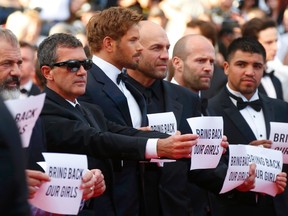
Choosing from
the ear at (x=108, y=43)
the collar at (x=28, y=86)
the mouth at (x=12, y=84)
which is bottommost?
the collar at (x=28, y=86)

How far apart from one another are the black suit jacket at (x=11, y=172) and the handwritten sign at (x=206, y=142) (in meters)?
3.73

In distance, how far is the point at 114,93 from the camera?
27.8 feet

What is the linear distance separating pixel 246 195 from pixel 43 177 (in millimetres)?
3680

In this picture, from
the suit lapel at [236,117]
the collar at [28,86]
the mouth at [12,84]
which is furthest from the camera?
the collar at [28,86]

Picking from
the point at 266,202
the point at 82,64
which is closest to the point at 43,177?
the point at 82,64

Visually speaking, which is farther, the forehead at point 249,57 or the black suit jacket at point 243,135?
the forehead at point 249,57

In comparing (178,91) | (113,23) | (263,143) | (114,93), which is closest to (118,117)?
(114,93)

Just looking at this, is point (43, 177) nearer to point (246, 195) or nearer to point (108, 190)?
point (108, 190)

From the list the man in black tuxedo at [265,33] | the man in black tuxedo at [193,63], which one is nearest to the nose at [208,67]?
the man in black tuxedo at [193,63]

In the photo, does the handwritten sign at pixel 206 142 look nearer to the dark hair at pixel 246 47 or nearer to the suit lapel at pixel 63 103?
the suit lapel at pixel 63 103

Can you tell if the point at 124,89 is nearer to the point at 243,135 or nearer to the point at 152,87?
the point at 152,87

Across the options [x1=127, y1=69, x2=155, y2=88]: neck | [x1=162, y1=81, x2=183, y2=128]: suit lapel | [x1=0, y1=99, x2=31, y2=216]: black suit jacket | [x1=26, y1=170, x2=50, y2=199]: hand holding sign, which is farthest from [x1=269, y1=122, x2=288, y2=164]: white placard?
[x1=0, y1=99, x2=31, y2=216]: black suit jacket

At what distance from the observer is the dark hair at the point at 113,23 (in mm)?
8680

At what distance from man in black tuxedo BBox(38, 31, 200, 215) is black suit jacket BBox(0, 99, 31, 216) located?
9.25 feet
